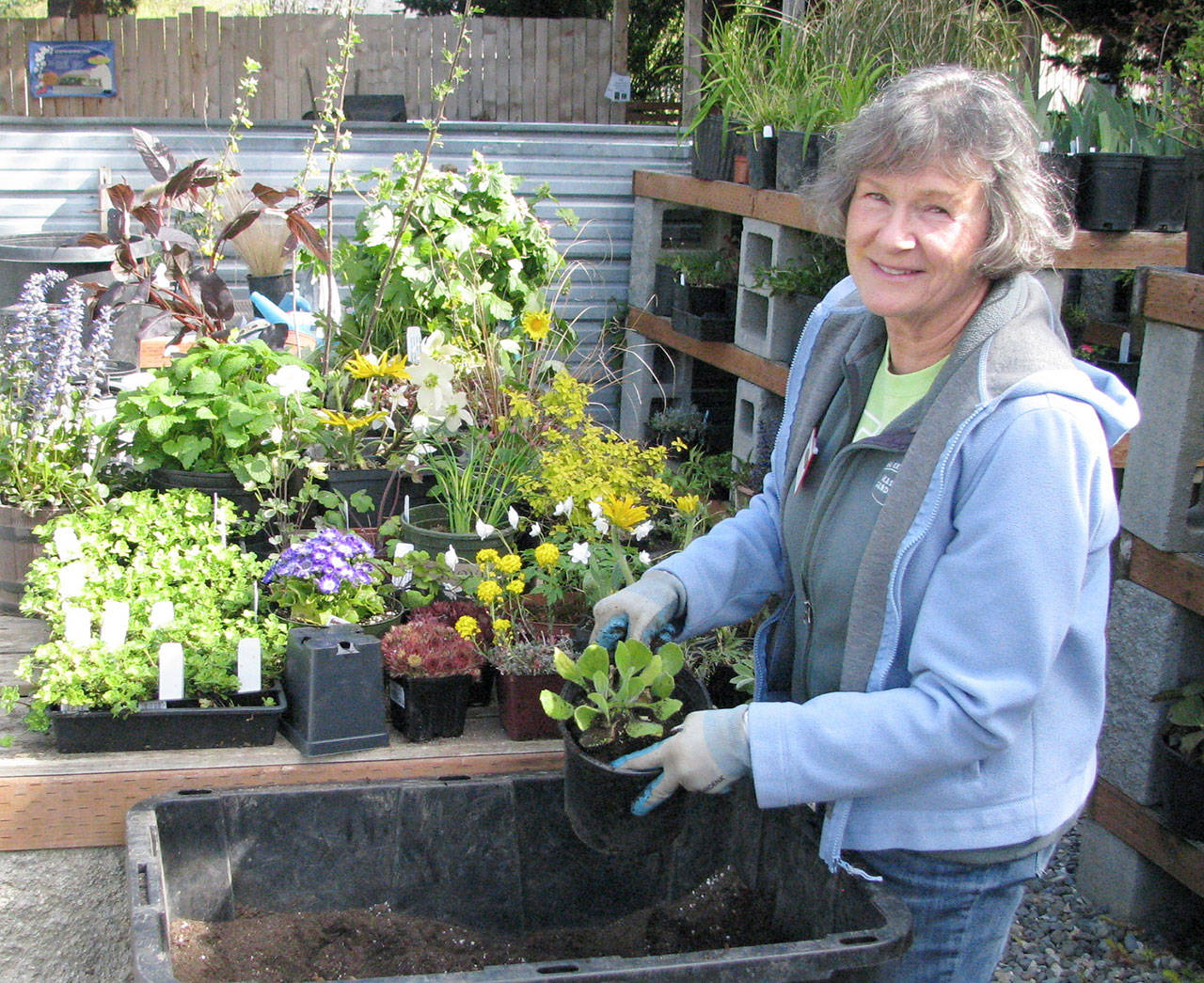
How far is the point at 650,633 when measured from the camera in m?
→ 1.69

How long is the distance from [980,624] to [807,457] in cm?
43

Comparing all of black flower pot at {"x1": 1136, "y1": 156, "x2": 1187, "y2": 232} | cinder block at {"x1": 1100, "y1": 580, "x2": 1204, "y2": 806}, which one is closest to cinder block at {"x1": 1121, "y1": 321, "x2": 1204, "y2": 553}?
cinder block at {"x1": 1100, "y1": 580, "x2": 1204, "y2": 806}

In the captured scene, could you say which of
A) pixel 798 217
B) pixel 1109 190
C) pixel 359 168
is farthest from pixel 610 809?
pixel 359 168

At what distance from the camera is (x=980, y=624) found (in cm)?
128

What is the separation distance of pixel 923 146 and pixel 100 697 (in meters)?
1.47

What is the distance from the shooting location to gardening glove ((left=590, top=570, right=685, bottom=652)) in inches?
A: 64.9

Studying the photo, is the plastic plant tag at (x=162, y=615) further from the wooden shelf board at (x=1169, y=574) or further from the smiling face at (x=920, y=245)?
the wooden shelf board at (x=1169, y=574)

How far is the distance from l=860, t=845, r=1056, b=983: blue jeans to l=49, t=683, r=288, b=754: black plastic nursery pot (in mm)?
1003

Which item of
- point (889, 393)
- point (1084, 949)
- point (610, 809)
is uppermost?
point (889, 393)

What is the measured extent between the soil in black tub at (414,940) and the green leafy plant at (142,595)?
0.49 m

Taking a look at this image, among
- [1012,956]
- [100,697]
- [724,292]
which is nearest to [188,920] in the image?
[100,697]

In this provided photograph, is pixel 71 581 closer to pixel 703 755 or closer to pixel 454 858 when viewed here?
pixel 454 858

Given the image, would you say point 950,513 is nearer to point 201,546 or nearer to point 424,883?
point 424,883

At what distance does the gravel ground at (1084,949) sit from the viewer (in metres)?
2.54
